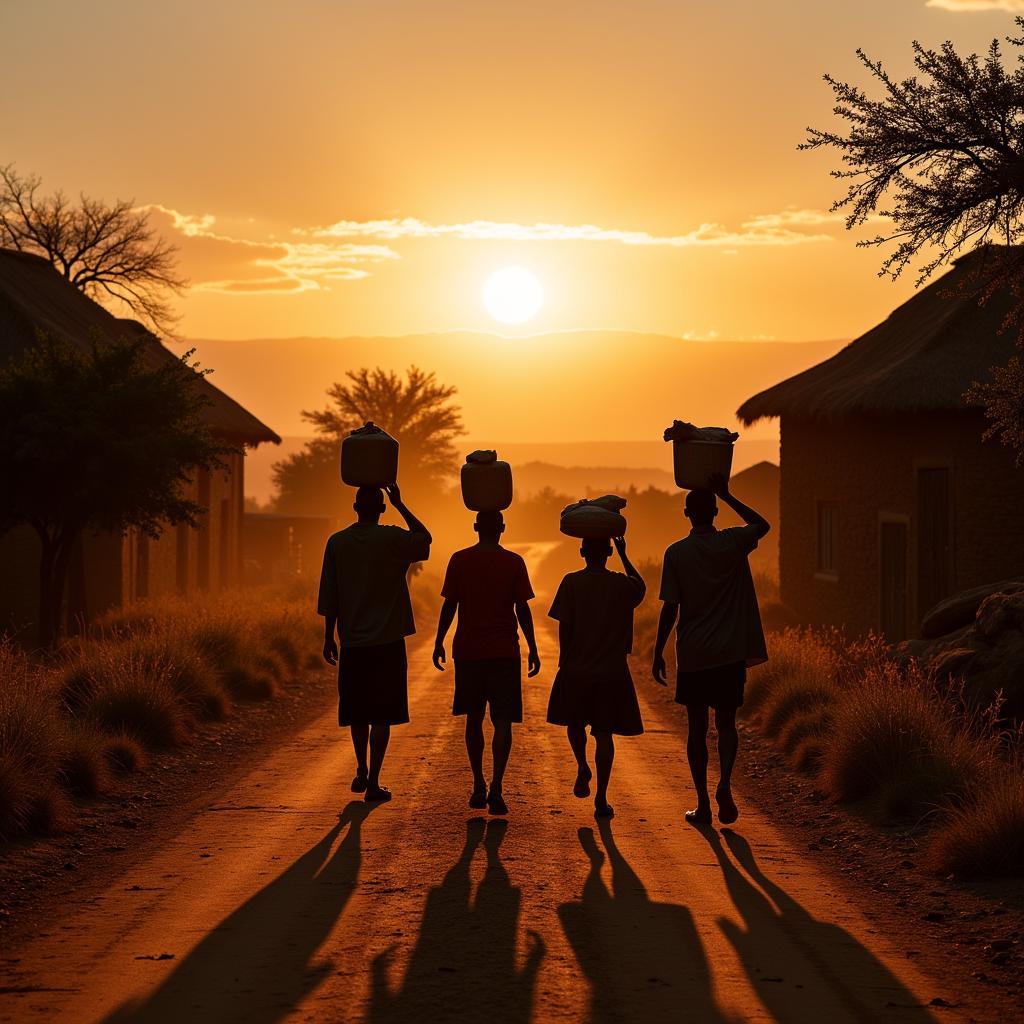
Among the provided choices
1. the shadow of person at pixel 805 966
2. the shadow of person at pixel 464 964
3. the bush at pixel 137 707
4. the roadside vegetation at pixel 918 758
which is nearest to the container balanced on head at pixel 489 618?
the shadow of person at pixel 464 964

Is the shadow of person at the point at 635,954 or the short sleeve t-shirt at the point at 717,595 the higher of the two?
the short sleeve t-shirt at the point at 717,595

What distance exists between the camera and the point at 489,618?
922 cm

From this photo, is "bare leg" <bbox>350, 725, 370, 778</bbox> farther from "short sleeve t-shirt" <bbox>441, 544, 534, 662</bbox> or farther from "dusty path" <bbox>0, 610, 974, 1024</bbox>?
"short sleeve t-shirt" <bbox>441, 544, 534, 662</bbox>

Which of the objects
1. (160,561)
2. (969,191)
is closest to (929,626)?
(969,191)

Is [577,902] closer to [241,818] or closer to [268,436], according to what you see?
[241,818]

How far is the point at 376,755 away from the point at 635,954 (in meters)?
3.95

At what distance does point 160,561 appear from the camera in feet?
91.8

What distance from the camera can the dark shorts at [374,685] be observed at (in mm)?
9430

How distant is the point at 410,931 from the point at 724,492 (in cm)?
382

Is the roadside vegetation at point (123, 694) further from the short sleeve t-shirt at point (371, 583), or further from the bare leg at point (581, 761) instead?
the bare leg at point (581, 761)

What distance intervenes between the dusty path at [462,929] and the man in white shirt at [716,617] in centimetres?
76

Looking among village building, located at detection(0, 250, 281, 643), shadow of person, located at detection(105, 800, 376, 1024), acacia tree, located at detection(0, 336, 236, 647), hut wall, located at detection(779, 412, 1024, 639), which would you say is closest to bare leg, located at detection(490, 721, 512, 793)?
shadow of person, located at detection(105, 800, 376, 1024)

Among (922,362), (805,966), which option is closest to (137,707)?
(805,966)

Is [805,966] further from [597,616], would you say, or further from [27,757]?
[27,757]
